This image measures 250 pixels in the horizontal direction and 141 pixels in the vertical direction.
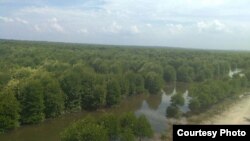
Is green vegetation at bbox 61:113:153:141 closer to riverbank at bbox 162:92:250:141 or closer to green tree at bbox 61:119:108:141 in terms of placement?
green tree at bbox 61:119:108:141

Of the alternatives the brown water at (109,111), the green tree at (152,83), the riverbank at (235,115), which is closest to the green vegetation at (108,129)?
the brown water at (109,111)

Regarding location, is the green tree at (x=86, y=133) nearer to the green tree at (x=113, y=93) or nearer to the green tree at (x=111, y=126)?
the green tree at (x=111, y=126)

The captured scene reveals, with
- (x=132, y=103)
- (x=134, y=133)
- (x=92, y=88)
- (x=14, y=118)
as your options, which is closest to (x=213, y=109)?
(x=132, y=103)

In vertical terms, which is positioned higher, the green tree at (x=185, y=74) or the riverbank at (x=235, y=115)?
the green tree at (x=185, y=74)

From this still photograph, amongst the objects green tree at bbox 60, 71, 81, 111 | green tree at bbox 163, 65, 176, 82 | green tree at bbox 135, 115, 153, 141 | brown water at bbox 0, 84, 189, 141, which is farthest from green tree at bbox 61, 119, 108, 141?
green tree at bbox 163, 65, 176, 82

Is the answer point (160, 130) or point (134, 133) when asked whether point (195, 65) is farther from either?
point (134, 133)

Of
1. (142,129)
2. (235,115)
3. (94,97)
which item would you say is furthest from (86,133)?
(235,115)
